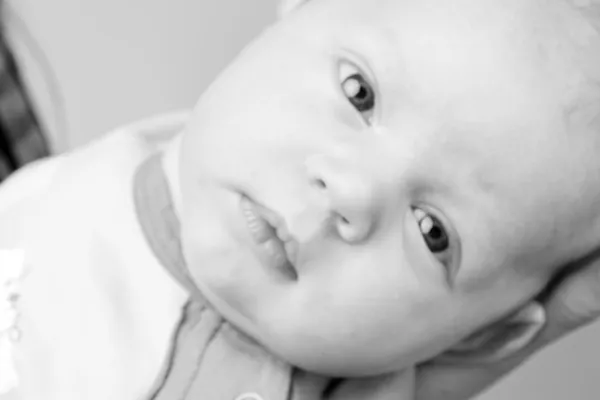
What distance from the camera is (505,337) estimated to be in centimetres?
63

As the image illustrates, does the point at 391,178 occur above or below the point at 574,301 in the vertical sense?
above

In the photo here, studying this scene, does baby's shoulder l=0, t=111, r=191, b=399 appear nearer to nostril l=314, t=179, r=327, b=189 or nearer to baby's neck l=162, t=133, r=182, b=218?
baby's neck l=162, t=133, r=182, b=218

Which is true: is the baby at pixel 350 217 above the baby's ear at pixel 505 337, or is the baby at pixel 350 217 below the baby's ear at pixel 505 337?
above

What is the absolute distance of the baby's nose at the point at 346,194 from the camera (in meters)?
0.52

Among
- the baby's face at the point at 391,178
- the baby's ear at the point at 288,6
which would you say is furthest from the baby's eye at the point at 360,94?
the baby's ear at the point at 288,6

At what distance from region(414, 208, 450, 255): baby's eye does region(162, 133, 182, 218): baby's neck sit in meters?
0.20

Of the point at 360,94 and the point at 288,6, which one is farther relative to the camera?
the point at 288,6

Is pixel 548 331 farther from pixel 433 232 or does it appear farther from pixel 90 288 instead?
pixel 90 288

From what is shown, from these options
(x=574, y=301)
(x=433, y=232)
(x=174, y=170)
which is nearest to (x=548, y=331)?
(x=574, y=301)

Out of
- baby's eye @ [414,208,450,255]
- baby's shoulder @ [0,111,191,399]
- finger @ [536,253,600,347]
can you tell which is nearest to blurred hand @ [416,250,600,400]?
finger @ [536,253,600,347]

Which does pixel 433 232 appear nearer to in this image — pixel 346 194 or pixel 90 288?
pixel 346 194

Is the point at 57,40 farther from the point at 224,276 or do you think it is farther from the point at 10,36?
the point at 224,276

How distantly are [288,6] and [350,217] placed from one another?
232mm

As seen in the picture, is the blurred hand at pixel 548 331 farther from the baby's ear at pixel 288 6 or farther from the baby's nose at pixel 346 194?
the baby's ear at pixel 288 6
